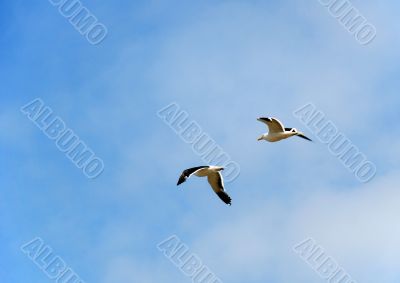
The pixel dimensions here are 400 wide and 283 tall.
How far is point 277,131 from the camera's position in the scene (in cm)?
4928

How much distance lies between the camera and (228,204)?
2012 inches

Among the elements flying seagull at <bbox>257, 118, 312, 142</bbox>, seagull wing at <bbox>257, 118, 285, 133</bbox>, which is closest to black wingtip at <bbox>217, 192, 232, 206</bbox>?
flying seagull at <bbox>257, 118, 312, 142</bbox>

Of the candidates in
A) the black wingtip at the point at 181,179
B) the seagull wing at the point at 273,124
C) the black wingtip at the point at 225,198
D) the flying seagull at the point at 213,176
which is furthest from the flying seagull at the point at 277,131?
the black wingtip at the point at 181,179

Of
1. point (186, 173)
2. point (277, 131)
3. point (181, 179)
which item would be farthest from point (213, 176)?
point (277, 131)

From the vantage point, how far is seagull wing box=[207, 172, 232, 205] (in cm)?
5028

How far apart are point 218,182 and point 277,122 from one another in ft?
17.6

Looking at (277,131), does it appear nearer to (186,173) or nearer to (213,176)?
(213,176)

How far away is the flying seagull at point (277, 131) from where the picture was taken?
1909 inches

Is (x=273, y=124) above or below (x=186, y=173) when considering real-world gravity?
above

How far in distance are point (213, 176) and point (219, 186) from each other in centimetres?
107

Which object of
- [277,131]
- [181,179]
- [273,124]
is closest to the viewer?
[181,179]

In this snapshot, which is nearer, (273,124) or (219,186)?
(273,124)

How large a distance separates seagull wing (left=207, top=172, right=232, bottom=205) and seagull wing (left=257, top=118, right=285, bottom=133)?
409 centimetres

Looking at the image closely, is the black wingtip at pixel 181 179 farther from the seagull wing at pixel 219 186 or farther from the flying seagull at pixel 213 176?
the seagull wing at pixel 219 186
